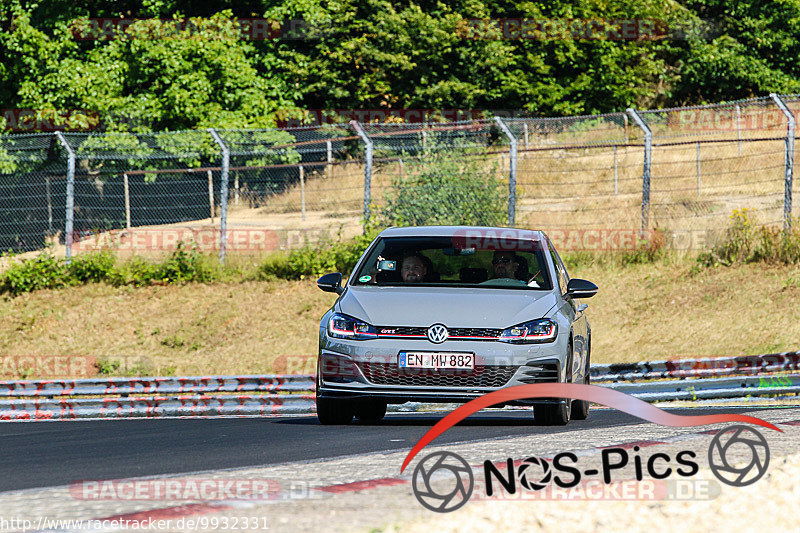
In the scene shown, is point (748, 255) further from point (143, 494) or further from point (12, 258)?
point (143, 494)

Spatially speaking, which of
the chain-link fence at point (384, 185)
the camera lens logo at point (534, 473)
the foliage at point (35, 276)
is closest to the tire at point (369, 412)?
the camera lens logo at point (534, 473)

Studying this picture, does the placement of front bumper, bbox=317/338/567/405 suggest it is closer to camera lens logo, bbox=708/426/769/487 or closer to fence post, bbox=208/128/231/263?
camera lens logo, bbox=708/426/769/487

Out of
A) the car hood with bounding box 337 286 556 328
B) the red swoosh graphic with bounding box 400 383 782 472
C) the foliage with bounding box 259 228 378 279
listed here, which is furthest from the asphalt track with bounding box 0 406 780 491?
the foliage with bounding box 259 228 378 279

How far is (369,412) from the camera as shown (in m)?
10.8

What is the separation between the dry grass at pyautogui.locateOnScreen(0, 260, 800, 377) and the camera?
61.5 ft

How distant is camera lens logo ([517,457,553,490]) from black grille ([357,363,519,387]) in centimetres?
208

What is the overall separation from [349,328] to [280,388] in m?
5.00

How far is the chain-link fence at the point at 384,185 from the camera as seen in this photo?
75.8 feet

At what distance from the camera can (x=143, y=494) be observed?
20.5ft

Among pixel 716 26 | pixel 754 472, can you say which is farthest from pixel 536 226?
pixel 716 26

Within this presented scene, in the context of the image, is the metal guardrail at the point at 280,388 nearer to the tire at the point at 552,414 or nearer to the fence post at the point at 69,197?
the tire at the point at 552,414

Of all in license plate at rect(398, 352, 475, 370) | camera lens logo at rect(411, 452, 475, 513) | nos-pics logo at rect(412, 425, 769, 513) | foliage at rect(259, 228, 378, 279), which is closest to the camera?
camera lens logo at rect(411, 452, 475, 513)

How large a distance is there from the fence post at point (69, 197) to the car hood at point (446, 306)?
→ 47.9 feet

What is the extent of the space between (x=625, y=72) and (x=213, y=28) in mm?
17656
